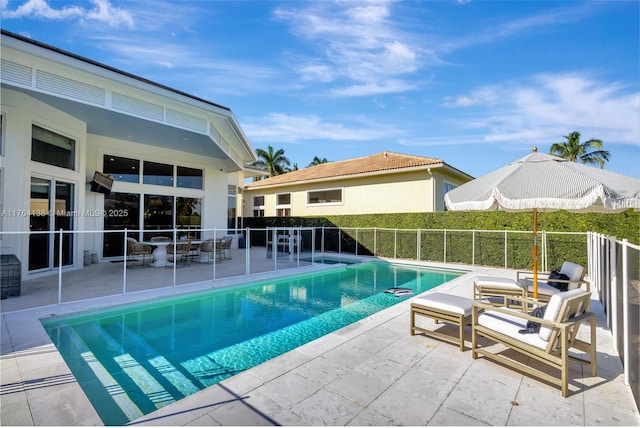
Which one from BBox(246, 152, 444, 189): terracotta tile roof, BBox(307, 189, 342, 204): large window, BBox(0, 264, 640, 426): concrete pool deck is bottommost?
BBox(0, 264, 640, 426): concrete pool deck

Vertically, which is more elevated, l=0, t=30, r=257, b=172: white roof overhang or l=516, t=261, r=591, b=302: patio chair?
l=0, t=30, r=257, b=172: white roof overhang

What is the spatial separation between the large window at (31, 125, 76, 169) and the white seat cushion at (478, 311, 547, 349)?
11.0 meters

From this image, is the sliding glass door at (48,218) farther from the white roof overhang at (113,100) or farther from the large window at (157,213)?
the large window at (157,213)

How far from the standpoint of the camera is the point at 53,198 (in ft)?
29.7

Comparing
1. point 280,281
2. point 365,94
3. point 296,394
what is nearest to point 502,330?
point 296,394

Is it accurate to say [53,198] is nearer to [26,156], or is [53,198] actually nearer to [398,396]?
[26,156]

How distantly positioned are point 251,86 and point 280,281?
740 cm

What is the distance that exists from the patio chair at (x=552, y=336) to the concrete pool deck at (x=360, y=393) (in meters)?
0.14

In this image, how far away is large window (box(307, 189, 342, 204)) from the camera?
19359 mm

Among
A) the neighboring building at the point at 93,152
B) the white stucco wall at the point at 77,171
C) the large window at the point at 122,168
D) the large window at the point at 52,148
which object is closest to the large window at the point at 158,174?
the neighboring building at the point at 93,152

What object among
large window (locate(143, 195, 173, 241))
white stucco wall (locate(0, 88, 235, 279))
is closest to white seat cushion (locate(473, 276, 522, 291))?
white stucco wall (locate(0, 88, 235, 279))

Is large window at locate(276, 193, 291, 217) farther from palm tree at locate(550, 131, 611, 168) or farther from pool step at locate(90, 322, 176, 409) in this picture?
palm tree at locate(550, 131, 611, 168)

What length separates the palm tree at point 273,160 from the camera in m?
42.3

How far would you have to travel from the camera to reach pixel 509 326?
3.63 m
